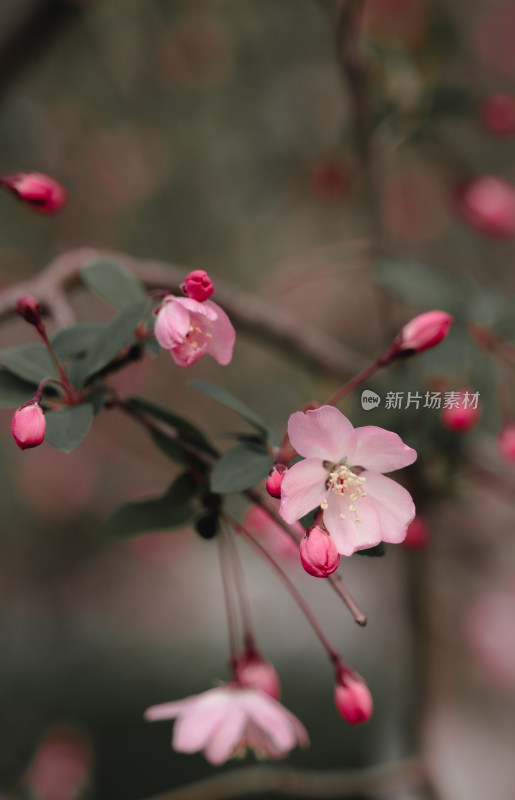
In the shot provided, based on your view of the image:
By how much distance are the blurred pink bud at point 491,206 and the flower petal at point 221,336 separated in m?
0.86

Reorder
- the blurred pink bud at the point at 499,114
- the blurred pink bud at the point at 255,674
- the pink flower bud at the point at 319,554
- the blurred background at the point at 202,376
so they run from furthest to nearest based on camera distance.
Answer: the blurred background at the point at 202,376, the blurred pink bud at the point at 499,114, the blurred pink bud at the point at 255,674, the pink flower bud at the point at 319,554

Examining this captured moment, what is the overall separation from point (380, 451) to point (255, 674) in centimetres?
29

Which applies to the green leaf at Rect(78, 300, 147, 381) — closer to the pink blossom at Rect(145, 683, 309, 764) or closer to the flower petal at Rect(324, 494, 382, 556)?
the flower petal at Rect(324, 494, 382, 556)

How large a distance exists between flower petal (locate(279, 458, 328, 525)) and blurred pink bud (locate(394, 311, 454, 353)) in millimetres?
127

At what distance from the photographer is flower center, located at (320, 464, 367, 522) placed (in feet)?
1.35

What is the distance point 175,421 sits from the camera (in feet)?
1.59

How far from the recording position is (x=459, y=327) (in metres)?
0.77

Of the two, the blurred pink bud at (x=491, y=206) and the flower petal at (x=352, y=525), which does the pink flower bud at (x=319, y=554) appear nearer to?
the flower petal at (x=352, y=525)

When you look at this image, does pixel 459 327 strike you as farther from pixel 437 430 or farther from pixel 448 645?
pixel 448 645

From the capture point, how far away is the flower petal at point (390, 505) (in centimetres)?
40

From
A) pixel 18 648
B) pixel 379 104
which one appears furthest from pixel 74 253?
pixel 18 648

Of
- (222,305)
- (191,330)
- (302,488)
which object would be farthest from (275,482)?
(222,305)

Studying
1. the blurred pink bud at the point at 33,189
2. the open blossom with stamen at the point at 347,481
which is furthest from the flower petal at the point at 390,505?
the blurred pink bud at the point at 33,189

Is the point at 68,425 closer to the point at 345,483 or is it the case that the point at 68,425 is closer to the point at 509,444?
the point at 345,483
